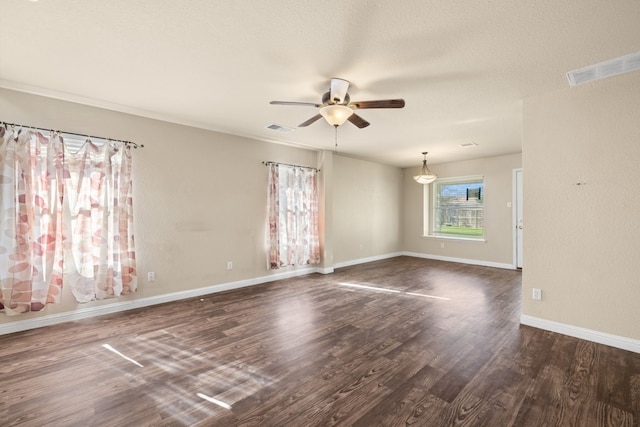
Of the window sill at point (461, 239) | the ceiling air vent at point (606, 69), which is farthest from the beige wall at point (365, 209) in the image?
the ceiling air vent at point (606, 69)

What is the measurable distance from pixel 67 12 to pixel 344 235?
5525 mm

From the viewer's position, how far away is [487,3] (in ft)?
5.67

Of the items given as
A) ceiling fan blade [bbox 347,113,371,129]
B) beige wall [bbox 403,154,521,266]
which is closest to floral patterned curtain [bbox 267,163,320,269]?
ceiling fan blade [bbox 347,113,371,129]

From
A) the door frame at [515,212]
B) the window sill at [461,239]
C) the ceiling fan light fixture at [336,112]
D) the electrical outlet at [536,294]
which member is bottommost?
the electrical outlet at [536,294]

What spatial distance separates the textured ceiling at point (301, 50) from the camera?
180 centimetres

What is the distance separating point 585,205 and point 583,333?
1314 mm

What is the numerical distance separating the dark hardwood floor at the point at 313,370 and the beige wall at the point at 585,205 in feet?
1.31

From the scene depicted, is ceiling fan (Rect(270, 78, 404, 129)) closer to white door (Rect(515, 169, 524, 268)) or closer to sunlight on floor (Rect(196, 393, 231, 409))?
sunlight on floor (Rect(196, 393, 231, 409))

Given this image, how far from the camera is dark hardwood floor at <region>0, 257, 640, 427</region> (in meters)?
1.75

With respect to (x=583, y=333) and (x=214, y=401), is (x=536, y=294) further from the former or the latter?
(x=214, y=401)

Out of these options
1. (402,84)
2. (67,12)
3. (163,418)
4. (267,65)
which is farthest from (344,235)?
(67,12)

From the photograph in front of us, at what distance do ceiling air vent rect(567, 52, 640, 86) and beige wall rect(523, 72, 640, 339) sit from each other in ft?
0.41

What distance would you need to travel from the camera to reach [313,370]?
2.23m

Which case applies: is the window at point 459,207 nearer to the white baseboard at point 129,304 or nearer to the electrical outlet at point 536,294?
the white baseboard at point 129,304
